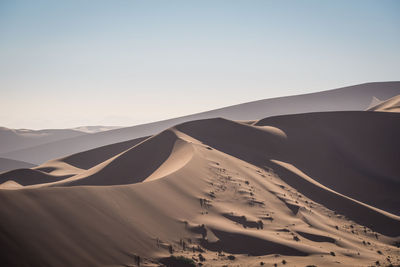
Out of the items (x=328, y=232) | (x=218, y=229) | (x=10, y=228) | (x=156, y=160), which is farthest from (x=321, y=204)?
(x=10, y=228)

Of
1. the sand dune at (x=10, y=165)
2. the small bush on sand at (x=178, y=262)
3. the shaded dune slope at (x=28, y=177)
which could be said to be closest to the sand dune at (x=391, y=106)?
the shaded dune slope at (x=28, y=177)

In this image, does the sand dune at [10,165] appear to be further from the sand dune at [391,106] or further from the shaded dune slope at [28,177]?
the sand dune at [391,106]

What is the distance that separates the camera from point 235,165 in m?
46.6

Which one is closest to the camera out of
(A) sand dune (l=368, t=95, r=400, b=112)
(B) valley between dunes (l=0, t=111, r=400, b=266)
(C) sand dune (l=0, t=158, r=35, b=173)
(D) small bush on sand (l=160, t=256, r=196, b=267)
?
(B) valley between dunes (l=0, t=111, r=400, b=266)

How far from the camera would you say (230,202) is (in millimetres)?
37156

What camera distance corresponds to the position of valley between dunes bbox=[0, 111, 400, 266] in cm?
2459

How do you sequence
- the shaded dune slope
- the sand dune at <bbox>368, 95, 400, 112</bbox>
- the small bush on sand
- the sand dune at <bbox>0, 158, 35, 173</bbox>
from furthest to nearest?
1. the sand dune at <bbox>0, 158, 35, 173</bbox>
2. the sand dune at <bbox>368, 95, 400, 112</bbox>
3. the shaded dune slope
4. the small bush on sand

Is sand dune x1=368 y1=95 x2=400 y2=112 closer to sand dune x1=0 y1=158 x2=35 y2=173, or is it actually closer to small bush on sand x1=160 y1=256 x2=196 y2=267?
small bush on sand x1=160 y1=256 x2=196 y2=267

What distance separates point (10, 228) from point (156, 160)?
29.3 meters

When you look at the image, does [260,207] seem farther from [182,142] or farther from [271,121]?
[271,121]

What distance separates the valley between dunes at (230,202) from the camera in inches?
968


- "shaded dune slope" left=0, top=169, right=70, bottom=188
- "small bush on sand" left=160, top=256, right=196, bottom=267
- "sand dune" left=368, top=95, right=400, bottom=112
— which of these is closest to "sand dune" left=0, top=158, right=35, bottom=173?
"shaded dune slope" left=0, top=169, right=70, bottom=188

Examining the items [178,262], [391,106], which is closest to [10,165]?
[391,106]

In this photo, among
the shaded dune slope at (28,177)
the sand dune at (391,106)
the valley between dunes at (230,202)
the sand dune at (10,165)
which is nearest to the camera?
the valley between dunes at (230,202)
